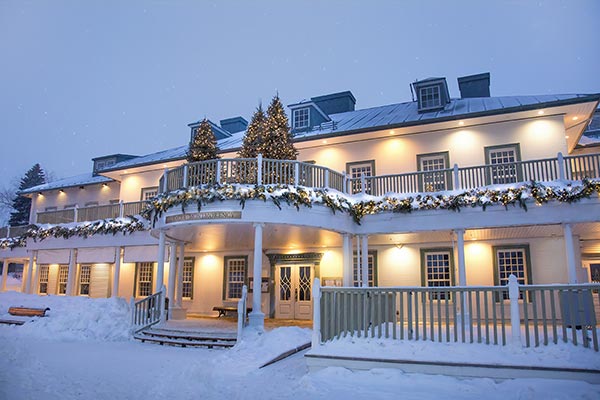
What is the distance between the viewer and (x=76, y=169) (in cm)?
18888

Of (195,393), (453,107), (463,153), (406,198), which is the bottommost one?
(195,393)

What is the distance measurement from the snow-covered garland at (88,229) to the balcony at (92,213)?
25.5 inches

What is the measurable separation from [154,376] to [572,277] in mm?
11502

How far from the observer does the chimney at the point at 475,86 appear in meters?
22.7

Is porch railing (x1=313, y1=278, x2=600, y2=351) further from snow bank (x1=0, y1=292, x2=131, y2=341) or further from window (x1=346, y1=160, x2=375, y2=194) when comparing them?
window (x1=346, y1=160, x2=375, y2=194)

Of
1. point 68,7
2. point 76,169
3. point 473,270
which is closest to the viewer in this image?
point 473,270

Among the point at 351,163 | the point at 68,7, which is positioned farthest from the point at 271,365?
the point at 68,7

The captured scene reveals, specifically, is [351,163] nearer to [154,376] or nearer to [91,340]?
[91,340]

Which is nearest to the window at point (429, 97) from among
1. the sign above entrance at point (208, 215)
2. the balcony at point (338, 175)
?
the balcony at point (338, 175)

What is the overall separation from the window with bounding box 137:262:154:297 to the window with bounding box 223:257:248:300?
4867 mm

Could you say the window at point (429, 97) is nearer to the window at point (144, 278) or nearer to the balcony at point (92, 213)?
the balcony at point (92, 213)

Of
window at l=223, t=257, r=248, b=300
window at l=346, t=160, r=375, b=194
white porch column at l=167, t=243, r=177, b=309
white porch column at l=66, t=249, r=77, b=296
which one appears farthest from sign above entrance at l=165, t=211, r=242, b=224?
white porch column at l=66, t=249, r=77, b=296

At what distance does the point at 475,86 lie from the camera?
22.9m

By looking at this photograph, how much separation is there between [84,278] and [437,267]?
19.4m
